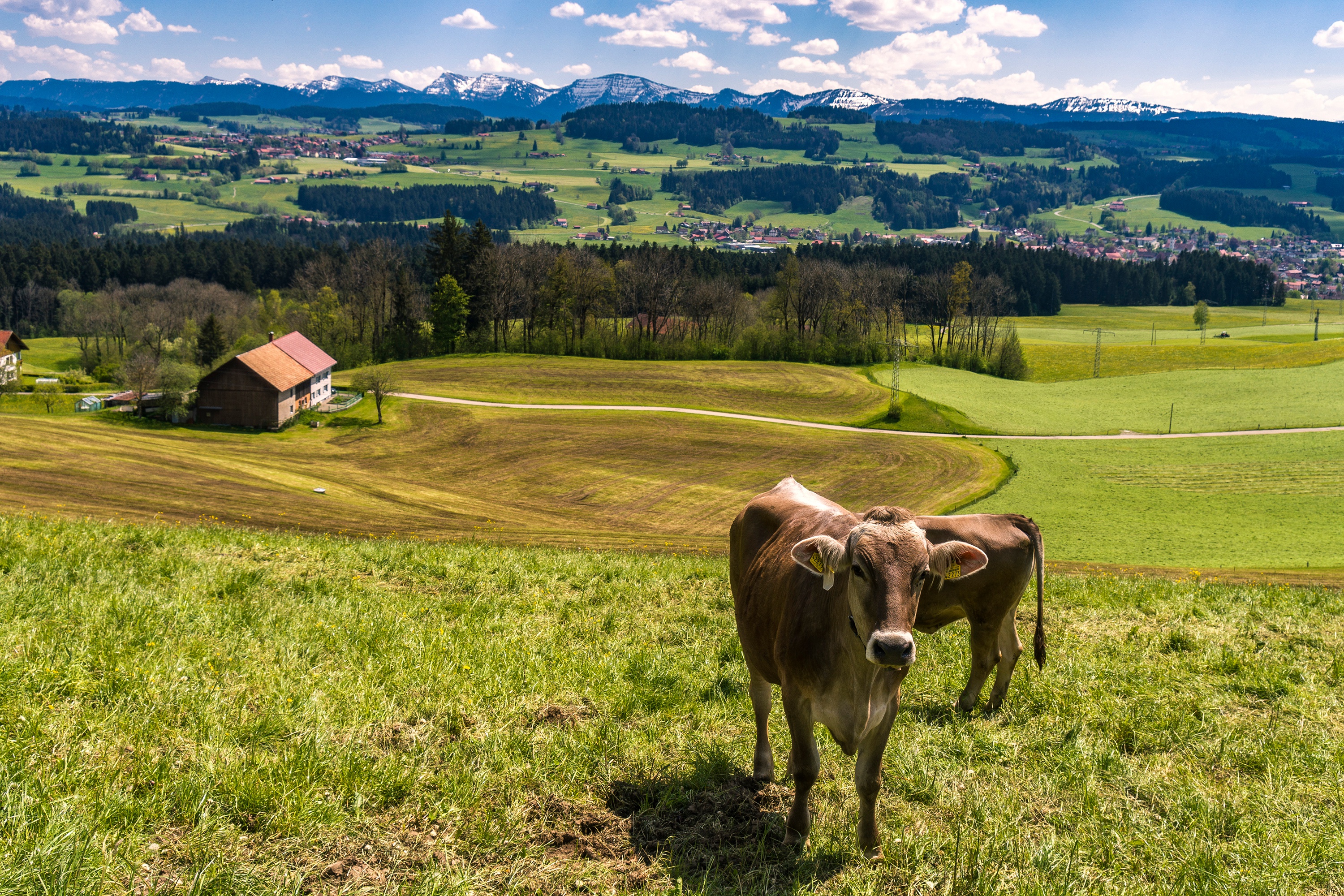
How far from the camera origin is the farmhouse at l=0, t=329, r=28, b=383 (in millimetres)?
93625

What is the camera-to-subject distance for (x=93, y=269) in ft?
495

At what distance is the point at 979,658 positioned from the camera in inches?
396

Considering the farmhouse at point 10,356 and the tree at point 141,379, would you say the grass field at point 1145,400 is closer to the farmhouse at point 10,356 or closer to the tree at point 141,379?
the tree at point 141,379

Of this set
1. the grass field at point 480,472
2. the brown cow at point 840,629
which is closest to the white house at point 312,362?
the grass field at point 480,472

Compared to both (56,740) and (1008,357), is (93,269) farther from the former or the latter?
(56,740)

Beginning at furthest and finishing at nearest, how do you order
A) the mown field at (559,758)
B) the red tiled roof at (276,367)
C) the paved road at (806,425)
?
the paved road at (806,425) → the red tiled roof at (276,367) → the mown field at (559,758)

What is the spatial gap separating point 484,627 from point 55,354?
148m

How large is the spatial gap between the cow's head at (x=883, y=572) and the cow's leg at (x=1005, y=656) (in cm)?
457

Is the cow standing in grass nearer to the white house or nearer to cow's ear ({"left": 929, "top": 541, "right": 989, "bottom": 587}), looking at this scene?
cow's ear ({"left": 929, "top": 541, "right": 989, "bottom": 587})

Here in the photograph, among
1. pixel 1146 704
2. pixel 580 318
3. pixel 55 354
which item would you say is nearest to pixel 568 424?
pixel 580 318

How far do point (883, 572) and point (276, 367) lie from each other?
73.6m

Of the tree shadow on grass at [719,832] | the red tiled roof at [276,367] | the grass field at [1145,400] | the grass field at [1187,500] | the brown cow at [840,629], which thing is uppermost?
the brown cow at [840,629]

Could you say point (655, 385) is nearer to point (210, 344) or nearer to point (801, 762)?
point (210, 344)

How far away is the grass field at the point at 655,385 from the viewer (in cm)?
7906
